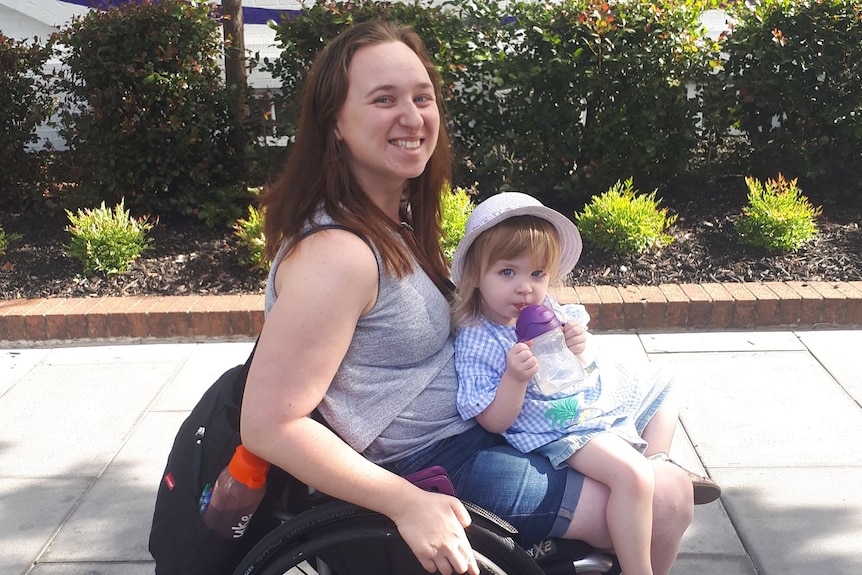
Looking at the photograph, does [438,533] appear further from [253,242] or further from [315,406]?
[253,242]

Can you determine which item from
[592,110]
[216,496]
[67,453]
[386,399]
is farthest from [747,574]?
[592,110]

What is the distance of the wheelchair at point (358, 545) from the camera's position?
5.32 feet

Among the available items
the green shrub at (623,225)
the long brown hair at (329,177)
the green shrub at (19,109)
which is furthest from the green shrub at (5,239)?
the long brown hair at (329,177)

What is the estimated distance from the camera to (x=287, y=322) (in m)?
1.54

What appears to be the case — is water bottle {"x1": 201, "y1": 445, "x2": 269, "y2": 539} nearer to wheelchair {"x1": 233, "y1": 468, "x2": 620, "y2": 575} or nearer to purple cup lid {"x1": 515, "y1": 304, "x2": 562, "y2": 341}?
wheelchair {"x1": 233, "y1": 468, "x2": 620, "y2": 575}

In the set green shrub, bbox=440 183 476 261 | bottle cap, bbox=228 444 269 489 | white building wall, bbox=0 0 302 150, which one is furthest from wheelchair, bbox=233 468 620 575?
white building wall, bbox=0 0 302 150

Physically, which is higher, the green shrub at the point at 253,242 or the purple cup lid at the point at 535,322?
the purple cup lid at the point at 535,322

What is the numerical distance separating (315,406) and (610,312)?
2.93 metres

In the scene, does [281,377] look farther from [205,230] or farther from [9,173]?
[9,173]

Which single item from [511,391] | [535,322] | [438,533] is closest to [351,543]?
[438,533]

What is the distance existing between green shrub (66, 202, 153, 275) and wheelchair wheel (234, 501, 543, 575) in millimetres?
3460

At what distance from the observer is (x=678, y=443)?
10.5ft

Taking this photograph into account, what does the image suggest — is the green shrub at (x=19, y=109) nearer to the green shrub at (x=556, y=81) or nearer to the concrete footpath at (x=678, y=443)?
the green shrub at (x=556, y=81)

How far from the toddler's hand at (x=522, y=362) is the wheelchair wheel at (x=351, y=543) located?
0.31 m
